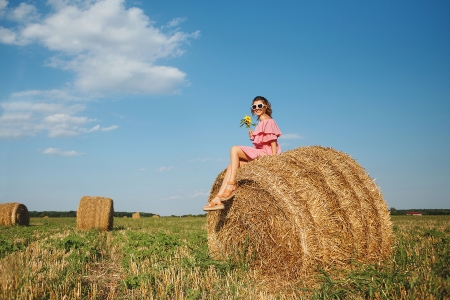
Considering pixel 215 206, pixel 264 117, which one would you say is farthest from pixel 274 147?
pixel 215 206

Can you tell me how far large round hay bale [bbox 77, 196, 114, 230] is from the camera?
15.1 m

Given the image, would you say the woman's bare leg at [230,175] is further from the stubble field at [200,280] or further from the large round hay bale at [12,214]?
the large round hay bale at [12,214]

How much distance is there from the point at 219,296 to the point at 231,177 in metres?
2.26

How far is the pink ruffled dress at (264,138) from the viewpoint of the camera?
6.25 m

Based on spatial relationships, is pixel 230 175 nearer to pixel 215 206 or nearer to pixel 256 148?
pixel 215 206

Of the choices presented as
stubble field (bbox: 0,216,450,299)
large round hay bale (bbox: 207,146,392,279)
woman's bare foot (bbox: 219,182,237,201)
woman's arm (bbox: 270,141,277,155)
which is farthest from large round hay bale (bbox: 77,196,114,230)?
woman's arm (bbox: 270,141,277,155)

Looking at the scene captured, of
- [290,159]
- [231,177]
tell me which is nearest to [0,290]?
[231,177]

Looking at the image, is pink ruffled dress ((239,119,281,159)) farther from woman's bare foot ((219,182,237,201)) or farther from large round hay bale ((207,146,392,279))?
woman's bare foot ((219,182,237,201))

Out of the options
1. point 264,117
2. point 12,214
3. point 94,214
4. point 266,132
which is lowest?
point 12,214

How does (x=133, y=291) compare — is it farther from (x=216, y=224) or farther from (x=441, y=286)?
(x=441, y=286)

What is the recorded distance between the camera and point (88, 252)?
6707mm

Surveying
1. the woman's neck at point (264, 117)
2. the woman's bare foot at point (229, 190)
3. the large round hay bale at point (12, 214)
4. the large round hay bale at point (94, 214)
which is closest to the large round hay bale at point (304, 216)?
the woman's bare foot at point (229, 190)

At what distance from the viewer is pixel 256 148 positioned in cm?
649

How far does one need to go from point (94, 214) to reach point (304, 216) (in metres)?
12.7
